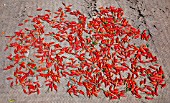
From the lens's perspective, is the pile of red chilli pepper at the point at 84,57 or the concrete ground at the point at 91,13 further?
the pile of red chilli pepper at the point at 84,57

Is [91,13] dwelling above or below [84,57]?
above

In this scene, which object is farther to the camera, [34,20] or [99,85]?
[34,20]

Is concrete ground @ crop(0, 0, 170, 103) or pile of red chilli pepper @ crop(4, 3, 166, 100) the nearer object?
concrete ground @ crop(0, 0, 170, 103)

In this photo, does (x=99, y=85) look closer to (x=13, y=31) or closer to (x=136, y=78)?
(x=136, y=78)

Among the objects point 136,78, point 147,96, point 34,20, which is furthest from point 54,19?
point 147,96
